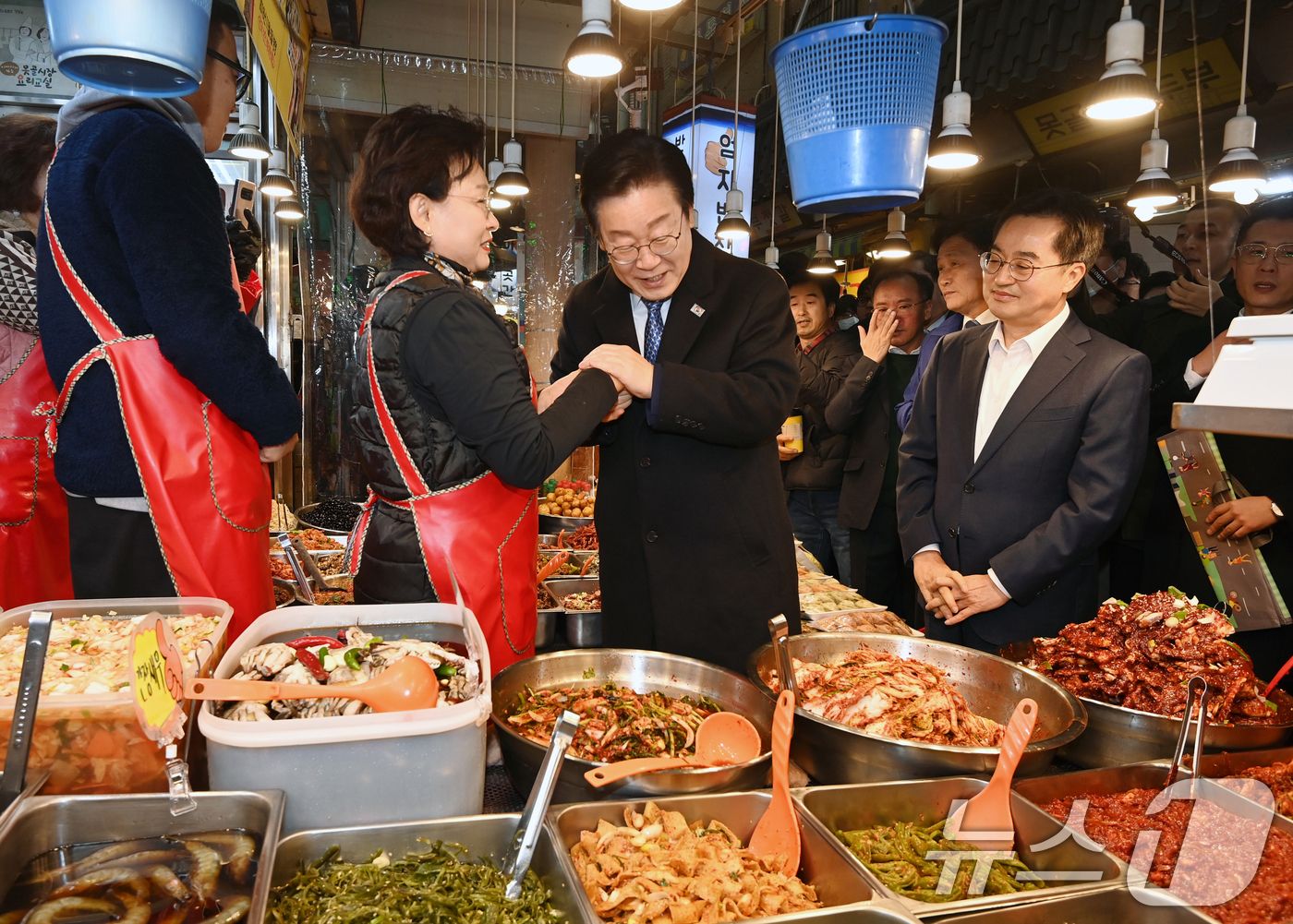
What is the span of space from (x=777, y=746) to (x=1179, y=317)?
12.6ft

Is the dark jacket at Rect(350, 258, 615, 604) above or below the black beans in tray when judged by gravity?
above

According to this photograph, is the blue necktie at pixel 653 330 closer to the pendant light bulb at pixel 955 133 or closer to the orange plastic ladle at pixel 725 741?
the orange plastic ladle at pixel 725 741

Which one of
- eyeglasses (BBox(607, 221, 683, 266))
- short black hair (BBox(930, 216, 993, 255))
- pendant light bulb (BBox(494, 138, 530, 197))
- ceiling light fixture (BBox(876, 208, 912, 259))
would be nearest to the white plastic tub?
eyeglasses (BBox(607, 221, 683, 266))

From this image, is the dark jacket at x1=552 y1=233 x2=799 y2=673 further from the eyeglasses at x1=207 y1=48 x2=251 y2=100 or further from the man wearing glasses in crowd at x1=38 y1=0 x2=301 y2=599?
the eyeglasses at x1=207 y1=48 x2=251 y2=100

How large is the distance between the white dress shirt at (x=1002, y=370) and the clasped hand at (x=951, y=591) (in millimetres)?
76

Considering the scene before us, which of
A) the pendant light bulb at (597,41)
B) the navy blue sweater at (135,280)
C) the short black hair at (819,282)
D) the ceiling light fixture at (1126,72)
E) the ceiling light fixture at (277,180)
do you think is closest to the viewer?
the navy blue sweater at (135,280)

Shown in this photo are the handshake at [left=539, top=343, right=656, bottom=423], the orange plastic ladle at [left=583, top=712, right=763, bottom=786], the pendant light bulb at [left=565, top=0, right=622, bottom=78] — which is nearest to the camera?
the orange plastic ladle at [left=583, top=712, right=763, bottom=786]

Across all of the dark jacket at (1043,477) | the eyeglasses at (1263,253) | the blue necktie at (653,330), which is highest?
the eyeglasses at (1263,253)

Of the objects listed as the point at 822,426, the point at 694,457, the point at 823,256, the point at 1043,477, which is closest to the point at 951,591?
the point at 1043,477

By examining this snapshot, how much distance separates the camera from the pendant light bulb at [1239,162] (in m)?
3.80

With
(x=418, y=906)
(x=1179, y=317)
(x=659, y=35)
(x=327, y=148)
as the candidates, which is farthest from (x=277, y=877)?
(x=659, y=35)

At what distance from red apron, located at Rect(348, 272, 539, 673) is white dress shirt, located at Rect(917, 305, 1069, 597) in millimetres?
1393

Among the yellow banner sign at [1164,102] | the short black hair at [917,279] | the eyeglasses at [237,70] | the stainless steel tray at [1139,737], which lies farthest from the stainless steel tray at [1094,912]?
the yellow banner sign at [1164,102]

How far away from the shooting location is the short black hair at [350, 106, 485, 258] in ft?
5.90
